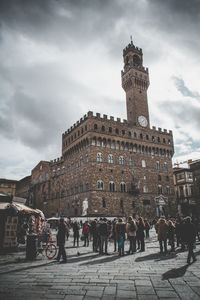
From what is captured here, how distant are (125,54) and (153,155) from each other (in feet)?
64.1

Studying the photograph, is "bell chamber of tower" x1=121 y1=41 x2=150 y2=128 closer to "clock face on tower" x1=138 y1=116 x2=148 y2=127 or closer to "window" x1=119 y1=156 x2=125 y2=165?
"clock face on tower" x1=138 y1=116 x2=148 y2=127

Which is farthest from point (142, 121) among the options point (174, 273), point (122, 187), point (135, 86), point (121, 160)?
point (174, 273)

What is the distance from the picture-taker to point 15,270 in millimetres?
6750

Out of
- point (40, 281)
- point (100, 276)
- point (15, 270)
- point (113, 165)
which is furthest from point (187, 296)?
point (113, 165)

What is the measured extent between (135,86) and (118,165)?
47.6 feet

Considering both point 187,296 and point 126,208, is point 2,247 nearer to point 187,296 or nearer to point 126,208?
point 187,296

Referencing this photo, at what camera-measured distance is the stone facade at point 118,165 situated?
31.6 metres

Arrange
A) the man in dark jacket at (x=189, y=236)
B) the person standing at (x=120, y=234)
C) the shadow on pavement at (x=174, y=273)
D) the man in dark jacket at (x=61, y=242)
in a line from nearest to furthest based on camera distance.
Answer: the shadow on pavement at (x=174, y=273)
the man in dark jacket at (x=189, y=236)
the man in dark jacket at (x=61, y=242)
the person standing at (x=120, y=234)

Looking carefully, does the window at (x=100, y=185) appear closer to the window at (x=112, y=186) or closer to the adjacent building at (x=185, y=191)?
the window at (x=112, y=186)

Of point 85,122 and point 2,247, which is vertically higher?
point 85,122

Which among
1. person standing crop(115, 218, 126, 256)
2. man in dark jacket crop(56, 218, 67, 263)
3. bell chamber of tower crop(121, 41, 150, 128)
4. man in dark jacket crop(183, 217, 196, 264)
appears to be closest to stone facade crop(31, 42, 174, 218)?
bell chamber of tower crop(121, 41, 150, 128)

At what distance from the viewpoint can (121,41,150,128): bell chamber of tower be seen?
123ft

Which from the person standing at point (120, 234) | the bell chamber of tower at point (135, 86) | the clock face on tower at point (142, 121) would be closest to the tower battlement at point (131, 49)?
the bell chamber of tower at point (135, 86)

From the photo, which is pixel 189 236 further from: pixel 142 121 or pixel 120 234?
pixel 142 121
